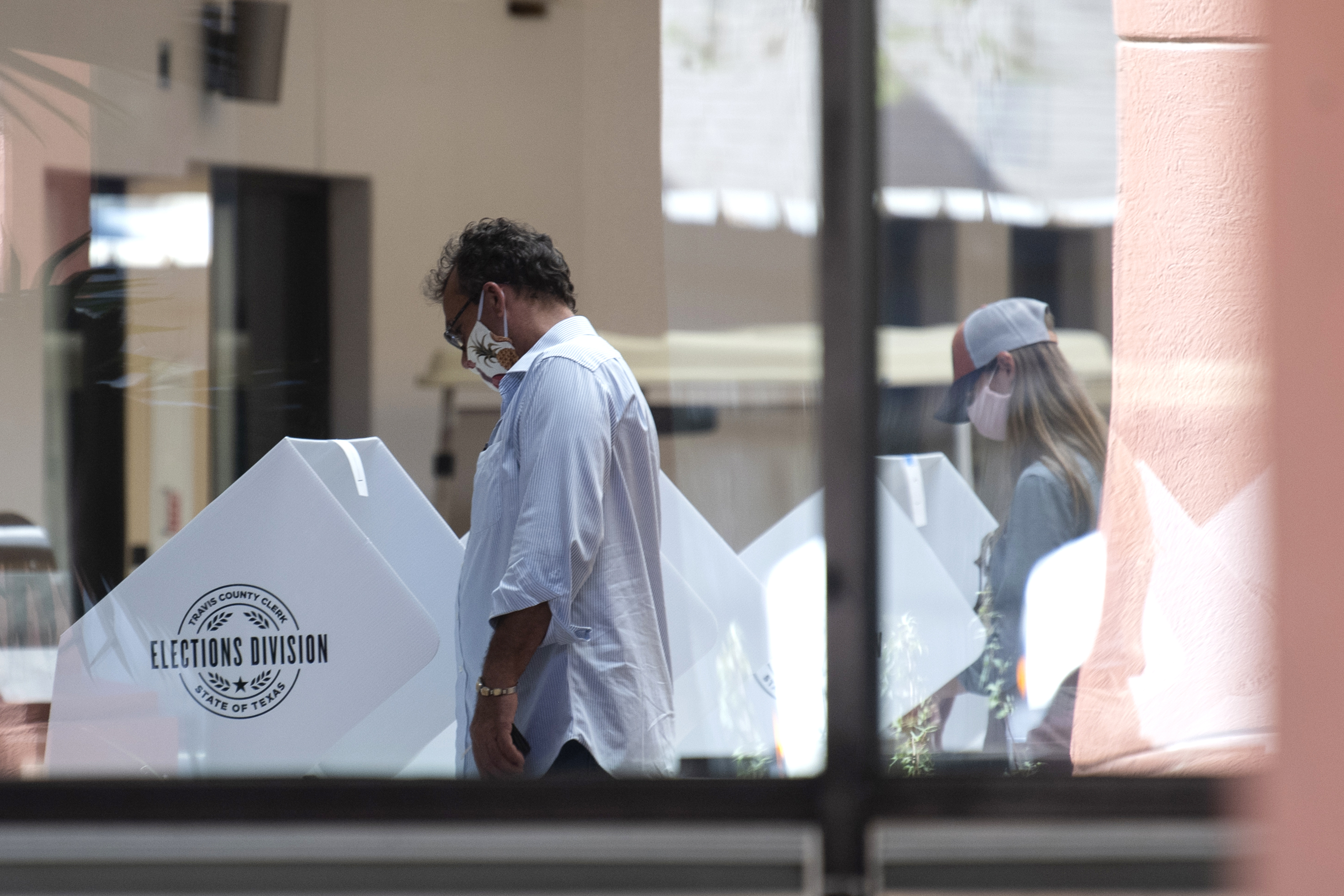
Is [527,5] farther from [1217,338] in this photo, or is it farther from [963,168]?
[1217,338]

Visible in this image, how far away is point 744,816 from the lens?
1.13 meters

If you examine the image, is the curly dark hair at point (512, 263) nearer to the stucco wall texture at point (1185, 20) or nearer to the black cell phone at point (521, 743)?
the black cell phone at point (521, 743)

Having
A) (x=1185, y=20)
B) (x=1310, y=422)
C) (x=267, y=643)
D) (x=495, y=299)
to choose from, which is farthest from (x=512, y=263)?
(x=1310, y=422)

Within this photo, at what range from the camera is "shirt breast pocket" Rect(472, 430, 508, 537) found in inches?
66.8

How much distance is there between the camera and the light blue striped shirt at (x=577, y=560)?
63.2 inches

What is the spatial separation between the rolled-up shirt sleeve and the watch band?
8 centimetres

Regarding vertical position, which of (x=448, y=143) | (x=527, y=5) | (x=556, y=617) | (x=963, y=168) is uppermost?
(x=527, y=5)

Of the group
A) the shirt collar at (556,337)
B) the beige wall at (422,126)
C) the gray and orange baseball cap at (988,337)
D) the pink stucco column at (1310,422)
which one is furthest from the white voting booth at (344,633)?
the beige wall at (422,126)

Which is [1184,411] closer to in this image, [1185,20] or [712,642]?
[1185,20]

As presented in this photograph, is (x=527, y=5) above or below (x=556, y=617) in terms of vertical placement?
above

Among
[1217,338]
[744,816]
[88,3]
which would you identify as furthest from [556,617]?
[88,3]

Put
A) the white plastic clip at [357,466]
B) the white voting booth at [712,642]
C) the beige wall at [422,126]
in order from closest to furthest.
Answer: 1. the white voting booth at [712,642]
2. the white plastic clip at [357,466]
3. the beige wall at [422,126]

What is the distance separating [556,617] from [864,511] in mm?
609

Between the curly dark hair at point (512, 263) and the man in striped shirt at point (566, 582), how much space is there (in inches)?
3.9
